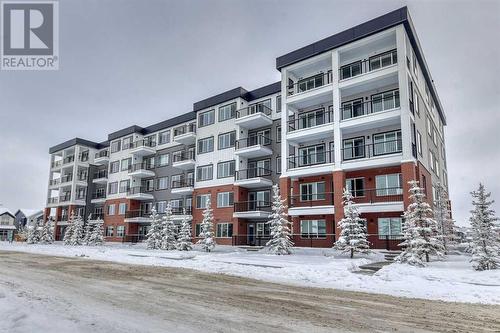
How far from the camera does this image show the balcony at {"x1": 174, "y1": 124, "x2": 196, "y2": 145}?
41.7 meters

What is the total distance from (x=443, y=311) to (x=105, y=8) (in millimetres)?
27658

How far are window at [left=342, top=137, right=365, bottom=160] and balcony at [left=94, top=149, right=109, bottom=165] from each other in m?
41.4

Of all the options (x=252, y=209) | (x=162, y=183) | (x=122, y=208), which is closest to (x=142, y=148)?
(x=162, y=183)

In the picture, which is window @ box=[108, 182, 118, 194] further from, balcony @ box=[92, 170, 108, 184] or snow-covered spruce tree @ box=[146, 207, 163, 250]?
snow-covered spruce tree @ box=[146, 207, 163, 250]

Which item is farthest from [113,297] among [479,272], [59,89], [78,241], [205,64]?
[78,241]

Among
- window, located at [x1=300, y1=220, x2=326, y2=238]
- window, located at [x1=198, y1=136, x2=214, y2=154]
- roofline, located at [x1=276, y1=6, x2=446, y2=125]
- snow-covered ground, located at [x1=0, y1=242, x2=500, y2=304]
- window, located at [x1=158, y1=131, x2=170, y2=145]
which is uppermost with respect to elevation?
roofline, located at [x1=276, y1=6, x2=446, y2=125]

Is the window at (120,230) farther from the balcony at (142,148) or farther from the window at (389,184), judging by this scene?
the window at (389,184)

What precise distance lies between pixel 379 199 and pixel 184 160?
24.5m

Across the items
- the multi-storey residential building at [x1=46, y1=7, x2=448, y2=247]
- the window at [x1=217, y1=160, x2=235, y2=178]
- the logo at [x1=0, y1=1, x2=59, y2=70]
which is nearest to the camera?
the logo at [x1=0, y1=1, x2=59, y2=70]

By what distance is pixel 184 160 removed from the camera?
4219cm

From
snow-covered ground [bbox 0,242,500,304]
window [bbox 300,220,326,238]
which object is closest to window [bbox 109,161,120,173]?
window [bbox 300,220,326,238]

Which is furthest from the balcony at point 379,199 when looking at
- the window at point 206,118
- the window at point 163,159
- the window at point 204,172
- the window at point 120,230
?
the window at point 120,230

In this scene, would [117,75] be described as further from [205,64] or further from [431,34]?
[431,34]

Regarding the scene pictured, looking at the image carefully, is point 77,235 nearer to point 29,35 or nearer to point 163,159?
point 163,159
